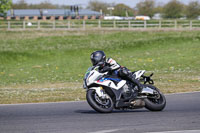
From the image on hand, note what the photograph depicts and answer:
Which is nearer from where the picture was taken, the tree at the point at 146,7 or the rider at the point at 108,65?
the rider at the point at 108,65

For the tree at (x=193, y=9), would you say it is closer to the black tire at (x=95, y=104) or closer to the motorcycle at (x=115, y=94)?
the motorcycle at (x=115, y=94)

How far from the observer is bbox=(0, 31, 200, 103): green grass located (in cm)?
1819

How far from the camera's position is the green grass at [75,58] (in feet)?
59.7

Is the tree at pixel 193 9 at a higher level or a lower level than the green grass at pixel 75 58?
higher

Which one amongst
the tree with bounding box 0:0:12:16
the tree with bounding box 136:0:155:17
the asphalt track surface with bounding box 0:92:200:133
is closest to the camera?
the asphalt track surface with bounding box 0:92:200:133

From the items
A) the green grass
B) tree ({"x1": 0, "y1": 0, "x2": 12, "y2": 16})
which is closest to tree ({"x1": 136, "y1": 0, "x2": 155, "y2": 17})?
tree ({"x1": 0, "y1": 0, "x2": 12, "y2": 16})

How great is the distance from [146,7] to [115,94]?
4553 inches

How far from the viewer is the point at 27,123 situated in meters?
8.99

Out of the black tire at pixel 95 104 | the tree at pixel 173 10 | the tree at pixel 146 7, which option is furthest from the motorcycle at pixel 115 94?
the tree at pixel 146 7

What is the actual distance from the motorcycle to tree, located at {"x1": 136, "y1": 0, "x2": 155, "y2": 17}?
114 meters

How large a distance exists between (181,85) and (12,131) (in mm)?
11361

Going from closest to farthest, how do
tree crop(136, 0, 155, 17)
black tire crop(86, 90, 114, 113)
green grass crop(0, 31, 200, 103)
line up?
black tire crop(86, 90, 114, 113) → green grass crop(0, 31, 200, 103) → tree crop(136, 0, 155, 17)

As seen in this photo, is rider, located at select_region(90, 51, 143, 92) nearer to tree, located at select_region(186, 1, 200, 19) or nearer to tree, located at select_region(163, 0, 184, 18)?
tree, located at select_region(186, 1, 200, 19)

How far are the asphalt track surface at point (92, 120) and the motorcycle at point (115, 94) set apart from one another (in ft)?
0.74
